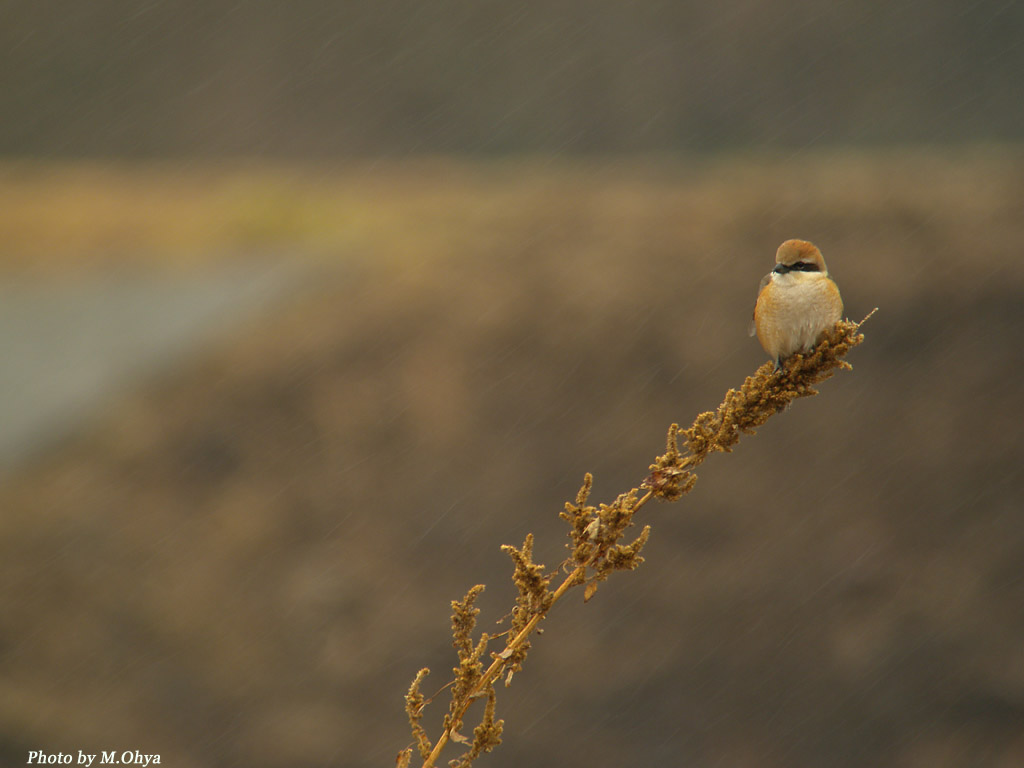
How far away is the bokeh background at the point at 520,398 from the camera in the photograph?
130 inches

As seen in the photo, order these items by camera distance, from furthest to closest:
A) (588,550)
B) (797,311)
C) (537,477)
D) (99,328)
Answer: (99,328), (537,477), (797,311), (588,550)

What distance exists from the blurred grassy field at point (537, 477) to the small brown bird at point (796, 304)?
2.23 m

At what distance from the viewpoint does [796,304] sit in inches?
48.1

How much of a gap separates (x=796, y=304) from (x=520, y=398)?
2.59 m

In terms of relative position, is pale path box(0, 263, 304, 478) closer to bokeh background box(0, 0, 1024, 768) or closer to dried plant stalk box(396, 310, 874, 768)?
bokeh background box(0, 0, 1024, 768)

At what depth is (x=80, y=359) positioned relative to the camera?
3963 millimetres

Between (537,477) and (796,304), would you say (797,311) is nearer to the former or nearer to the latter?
(796,304)

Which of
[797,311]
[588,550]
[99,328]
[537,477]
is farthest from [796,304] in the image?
[99,328]

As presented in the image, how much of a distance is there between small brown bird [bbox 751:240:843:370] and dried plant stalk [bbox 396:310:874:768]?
0.18 meters

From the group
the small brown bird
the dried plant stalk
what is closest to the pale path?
the small brown bird

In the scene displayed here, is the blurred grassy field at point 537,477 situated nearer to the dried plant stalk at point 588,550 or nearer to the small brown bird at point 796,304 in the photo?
the small brown bird at point 796,304

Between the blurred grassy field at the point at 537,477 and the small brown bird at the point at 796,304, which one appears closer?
the small brown bird at the point at 796,304

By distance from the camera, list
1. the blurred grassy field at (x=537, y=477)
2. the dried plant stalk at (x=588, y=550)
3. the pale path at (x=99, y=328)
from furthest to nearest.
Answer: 1. the pale path at (x=99, y=328)
2. the blurred grassy field at (x=537, y=477)
3. the dried plant stalk at (x=588, y=550)

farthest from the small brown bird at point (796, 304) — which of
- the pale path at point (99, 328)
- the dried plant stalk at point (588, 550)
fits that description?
the pale path at point (99, 328)
